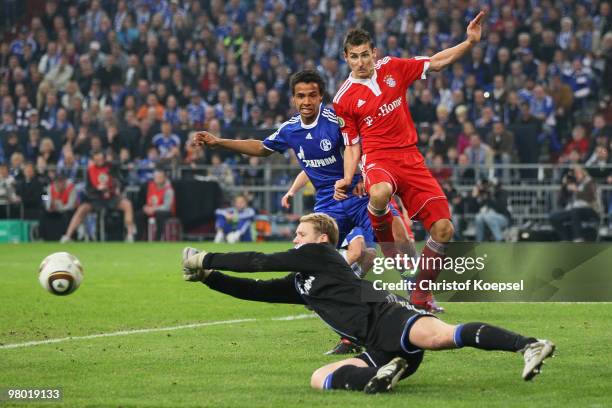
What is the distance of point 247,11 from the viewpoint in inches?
1275

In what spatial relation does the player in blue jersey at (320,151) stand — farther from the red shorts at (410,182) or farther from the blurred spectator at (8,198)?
the blurred spectator at (8,198)

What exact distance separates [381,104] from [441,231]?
4.11 ft

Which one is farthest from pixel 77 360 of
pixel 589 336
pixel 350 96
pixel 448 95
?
pixel 448 95

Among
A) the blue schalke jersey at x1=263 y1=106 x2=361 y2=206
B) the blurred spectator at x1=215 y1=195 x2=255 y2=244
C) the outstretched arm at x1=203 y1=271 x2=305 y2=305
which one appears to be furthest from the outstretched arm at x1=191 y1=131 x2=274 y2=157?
the blurred spectator at x1=215 y1=195 x2=255 y2=244

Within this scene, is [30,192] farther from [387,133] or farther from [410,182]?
[410,182]

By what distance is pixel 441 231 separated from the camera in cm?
1070

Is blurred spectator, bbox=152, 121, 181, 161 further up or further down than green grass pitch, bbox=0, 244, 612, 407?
further up

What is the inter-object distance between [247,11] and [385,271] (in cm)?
2487

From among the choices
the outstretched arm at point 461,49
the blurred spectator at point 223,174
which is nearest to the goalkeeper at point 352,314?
the outstretched arm at point 461,49

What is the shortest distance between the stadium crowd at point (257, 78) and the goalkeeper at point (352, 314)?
17564 mm

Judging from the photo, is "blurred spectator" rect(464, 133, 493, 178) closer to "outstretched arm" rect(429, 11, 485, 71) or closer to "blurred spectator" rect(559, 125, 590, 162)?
"blurred spectator" rect(559, 125, 590, 162)

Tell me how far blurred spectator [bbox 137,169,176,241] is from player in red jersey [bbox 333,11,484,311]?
1568 centimetres

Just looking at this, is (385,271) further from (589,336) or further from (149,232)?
(149,232)

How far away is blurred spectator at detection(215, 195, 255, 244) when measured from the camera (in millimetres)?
25797
